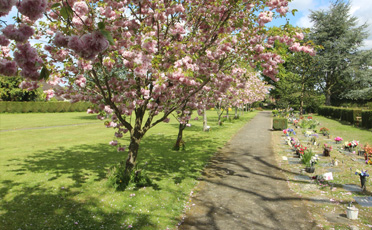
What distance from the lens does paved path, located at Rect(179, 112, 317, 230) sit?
18.1 ft

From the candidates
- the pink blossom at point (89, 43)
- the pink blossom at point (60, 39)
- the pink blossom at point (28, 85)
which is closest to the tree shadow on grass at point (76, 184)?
the pink blossom at point (28, 85)

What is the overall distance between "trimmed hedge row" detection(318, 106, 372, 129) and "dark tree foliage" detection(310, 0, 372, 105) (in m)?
7.32

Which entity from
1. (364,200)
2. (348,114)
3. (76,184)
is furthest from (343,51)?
(76,184)

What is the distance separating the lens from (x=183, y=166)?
410 inches

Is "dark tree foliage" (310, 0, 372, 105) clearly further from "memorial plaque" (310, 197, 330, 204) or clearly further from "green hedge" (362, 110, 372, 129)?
"memorial plaque" (310, 197, 330, 204)

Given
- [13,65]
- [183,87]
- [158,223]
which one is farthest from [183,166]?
[13,65]

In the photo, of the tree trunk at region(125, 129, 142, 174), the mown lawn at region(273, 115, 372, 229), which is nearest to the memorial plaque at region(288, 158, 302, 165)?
the mown lawn at region(273, 115, 372, 229)

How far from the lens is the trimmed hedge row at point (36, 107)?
40847mm

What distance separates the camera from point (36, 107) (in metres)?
44.3

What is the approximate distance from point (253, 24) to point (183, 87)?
291cm

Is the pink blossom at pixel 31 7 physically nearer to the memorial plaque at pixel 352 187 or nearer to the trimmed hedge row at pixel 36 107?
the memorial plaque at pixel 352 187

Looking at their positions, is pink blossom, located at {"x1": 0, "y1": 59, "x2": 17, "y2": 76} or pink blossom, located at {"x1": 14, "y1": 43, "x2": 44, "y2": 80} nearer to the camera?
pink blossom, located at {"x1": 14, "y1": 43, "x2": 44, "y2": 80}

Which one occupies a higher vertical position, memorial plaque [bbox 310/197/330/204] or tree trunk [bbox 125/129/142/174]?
tree trunk [bbox 125/129/142/174]

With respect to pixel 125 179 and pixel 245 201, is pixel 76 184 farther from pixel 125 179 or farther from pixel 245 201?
pixel 245 201
